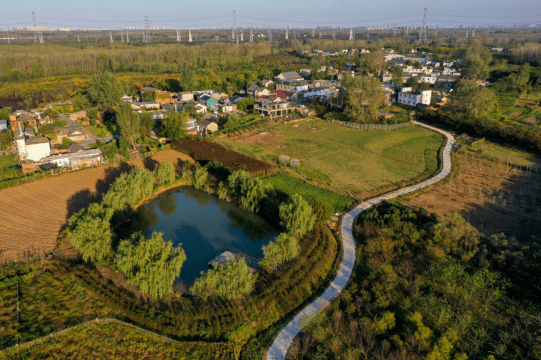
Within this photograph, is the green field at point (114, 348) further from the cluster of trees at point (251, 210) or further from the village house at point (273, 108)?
the village house at point (273, 108)

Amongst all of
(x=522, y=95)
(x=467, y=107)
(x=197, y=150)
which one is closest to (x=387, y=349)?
(x=197, y=150)

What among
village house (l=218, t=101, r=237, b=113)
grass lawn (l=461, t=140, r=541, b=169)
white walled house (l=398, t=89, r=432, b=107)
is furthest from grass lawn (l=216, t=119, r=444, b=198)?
white walled house (l=398, t=89, r=432, b=107)

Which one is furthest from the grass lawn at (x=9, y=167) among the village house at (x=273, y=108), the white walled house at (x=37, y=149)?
the village house at (x=273, y=108)

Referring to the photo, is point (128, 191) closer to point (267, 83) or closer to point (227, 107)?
point (227, 107)

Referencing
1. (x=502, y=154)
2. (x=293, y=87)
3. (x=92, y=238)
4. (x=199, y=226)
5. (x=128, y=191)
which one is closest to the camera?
(x=92, y=238)

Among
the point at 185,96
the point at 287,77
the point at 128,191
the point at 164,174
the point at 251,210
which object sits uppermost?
the point at 287,77

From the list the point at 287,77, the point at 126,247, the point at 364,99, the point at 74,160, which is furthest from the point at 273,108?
the point at 126,247
